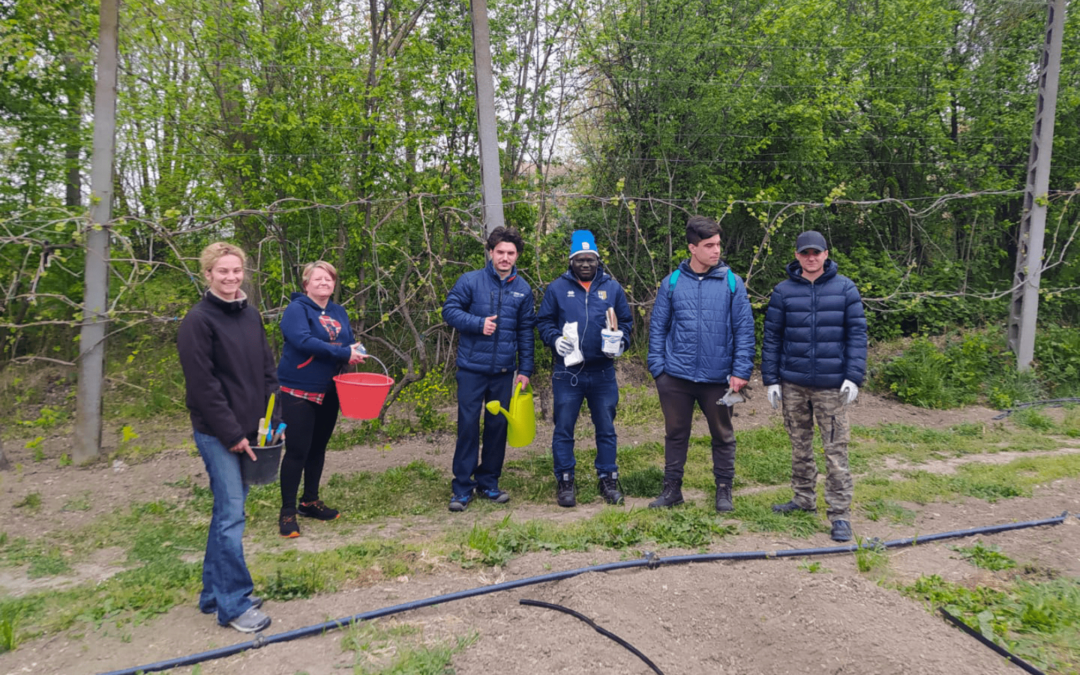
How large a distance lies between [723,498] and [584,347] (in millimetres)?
1313

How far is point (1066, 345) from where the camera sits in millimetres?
8875

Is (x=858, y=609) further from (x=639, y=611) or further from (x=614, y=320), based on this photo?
(x=614, y=320)

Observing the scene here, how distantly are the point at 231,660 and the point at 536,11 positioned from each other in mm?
8345

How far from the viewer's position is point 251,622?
3.02m

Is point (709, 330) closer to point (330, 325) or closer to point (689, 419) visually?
point (689, 419)

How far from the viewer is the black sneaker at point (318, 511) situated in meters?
4.62

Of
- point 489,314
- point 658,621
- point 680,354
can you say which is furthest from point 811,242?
point 658,621

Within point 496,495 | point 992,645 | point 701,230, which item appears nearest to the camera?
point 992,645

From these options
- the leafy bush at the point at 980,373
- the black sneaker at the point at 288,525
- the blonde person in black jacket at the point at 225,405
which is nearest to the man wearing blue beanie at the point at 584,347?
the black sneaker at the point at 288,525

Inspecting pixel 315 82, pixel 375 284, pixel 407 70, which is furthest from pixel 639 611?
pixel 315 82

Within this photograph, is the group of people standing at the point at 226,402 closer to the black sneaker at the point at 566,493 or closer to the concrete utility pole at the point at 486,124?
the black sneaker at the point at 566,493

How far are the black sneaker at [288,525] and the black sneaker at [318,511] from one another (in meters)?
0.29

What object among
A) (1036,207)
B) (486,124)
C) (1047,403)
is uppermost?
(486,124)

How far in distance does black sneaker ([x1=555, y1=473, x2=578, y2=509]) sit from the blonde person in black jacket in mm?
2212
